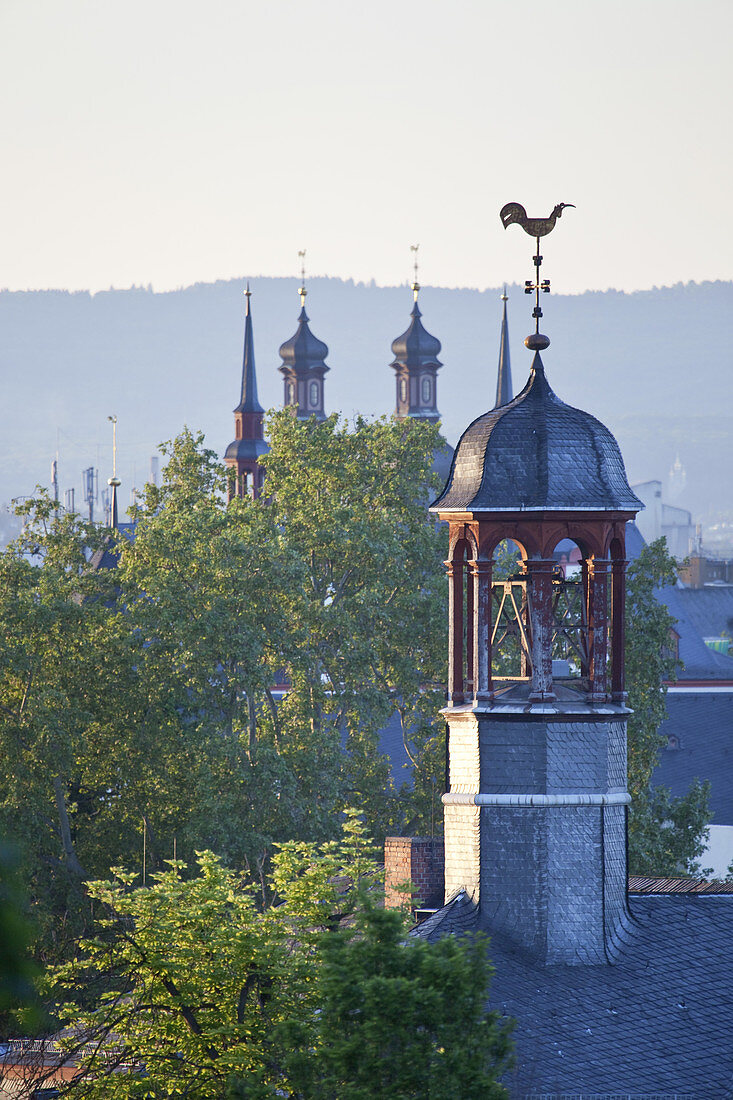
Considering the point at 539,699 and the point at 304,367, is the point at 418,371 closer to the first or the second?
the point at 304,367

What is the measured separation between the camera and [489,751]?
2348cm

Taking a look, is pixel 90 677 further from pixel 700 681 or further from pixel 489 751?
pixel 700 681

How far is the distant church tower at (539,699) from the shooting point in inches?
907

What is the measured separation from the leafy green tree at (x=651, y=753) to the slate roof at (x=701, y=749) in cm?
995

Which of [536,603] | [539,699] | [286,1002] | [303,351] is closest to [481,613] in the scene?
[536,603]

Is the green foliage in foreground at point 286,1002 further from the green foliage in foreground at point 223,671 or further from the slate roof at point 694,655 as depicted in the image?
the slate roof at point 694,655

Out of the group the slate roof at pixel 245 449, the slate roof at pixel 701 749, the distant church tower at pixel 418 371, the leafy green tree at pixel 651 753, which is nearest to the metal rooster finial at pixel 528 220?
the leafy green tree at pixel 651 753

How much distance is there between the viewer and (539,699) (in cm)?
2366

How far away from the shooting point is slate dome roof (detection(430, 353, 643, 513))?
23.9 meters

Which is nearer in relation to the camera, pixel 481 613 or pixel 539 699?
pixel 539 699

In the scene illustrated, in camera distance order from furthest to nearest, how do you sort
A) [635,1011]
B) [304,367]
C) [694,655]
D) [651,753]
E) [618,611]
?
[304,367], [694,655], [651,753], [618,611], [635,1011]

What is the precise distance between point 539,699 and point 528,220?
641 centimetres

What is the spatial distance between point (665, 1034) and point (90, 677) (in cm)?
2353

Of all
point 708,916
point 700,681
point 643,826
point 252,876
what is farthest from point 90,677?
point 700,681
